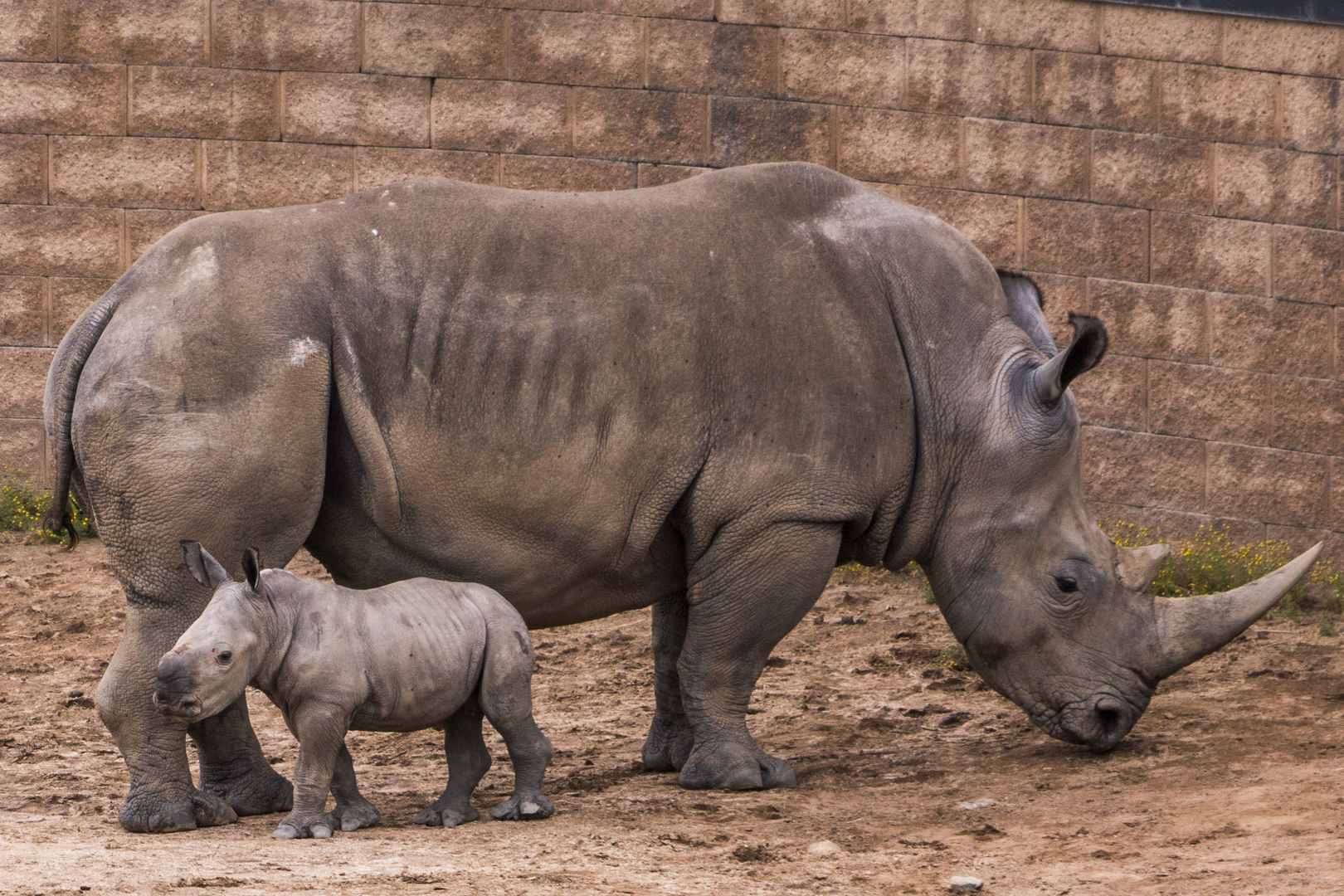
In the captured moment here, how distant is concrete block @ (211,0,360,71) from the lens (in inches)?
433

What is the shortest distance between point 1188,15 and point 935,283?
223 inches

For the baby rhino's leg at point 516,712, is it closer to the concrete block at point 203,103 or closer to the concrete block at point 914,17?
the concrete block at point 203,103

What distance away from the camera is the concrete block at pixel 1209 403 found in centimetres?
1167

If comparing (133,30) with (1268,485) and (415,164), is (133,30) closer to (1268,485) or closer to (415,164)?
(415,164)

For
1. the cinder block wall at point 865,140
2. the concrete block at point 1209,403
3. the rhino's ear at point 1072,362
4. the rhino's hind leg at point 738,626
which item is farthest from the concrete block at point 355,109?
the rhino's ear at point 1072,362

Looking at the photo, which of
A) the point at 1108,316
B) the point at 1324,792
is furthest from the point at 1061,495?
the point at 1108,316

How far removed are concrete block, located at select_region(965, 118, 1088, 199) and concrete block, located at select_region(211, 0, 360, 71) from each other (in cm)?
398

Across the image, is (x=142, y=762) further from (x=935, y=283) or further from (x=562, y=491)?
(x=935, y=283)

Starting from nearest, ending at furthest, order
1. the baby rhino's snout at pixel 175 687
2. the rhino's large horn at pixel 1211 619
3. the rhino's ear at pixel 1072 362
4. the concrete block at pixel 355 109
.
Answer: the baby rhino's snout at pixel 175 687, the rhino's ear at pixel 1072 362, the rhino's large horn at pixel 1211 619, the concrete block at pixel 355 109

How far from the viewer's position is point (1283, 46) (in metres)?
11.8

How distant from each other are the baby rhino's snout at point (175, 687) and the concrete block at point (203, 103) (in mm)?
6329

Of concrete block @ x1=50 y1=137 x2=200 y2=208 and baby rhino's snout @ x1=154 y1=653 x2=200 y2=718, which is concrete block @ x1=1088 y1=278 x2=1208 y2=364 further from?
baby rhino's snout @ x1=154 y1=653 x2=200 y2=718

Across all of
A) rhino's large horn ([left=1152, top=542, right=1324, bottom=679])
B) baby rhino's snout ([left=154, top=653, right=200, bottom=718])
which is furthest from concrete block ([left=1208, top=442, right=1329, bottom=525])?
baby rhino's snout ([left=154, top=653, right=200, bottom=718])

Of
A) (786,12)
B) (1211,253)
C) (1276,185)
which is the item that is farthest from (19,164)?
(1276,185)
